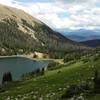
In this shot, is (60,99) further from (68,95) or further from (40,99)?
(40,99)

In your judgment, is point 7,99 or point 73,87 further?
point 7,99

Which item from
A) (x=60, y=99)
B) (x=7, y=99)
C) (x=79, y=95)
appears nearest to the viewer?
A: (x=79, y=95)

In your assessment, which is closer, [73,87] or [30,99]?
[73,87]

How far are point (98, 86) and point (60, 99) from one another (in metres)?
3.56

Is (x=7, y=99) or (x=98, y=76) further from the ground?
(x=98, y=76)

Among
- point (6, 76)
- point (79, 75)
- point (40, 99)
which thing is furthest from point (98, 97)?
point (6, 76)

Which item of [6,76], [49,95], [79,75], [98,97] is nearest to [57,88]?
[49,95]

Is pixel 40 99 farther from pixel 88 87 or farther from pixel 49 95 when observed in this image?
pixel 88 87

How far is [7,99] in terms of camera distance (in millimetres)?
46781

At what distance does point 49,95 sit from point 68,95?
660cm

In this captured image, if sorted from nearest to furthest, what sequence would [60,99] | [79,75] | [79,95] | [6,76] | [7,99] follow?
[79,95] → [60,99] → [7,99] → [79,75] → [6,76]

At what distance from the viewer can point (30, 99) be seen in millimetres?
42250

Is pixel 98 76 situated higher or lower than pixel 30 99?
higher

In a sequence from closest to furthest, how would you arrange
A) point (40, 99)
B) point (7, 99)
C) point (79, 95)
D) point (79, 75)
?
point (79, 95), point (40, 99), point (7, 99), point (79, 75)
